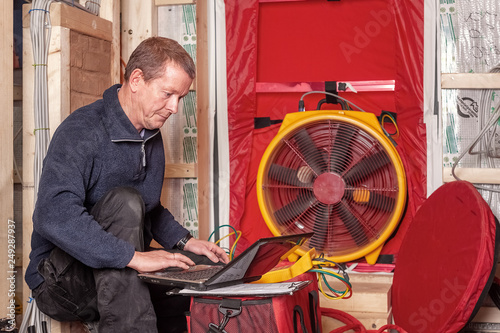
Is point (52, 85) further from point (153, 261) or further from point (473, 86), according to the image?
point (473, 86)

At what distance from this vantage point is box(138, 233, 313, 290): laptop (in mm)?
1901

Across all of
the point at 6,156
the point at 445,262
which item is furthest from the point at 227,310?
the point at 6,156

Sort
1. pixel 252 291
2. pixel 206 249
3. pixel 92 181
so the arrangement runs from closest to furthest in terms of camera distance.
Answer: pixel 252 291, pixel 92 181, pixel 206 249

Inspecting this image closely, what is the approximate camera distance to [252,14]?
3.76 meters

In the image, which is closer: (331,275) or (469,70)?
(331,275)

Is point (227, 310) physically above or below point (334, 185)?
below

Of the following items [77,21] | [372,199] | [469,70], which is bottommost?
[372,199]

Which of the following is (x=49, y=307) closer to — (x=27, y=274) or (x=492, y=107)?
(x=27, y=274)

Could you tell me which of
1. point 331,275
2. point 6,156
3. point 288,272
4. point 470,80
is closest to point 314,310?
point 288,272

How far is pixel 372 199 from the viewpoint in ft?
10.9

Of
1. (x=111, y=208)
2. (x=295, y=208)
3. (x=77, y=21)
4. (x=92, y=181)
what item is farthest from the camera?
(x=295, y=208)

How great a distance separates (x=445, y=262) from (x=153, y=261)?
4.17 feet

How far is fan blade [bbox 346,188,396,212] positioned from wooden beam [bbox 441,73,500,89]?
2.62 ft

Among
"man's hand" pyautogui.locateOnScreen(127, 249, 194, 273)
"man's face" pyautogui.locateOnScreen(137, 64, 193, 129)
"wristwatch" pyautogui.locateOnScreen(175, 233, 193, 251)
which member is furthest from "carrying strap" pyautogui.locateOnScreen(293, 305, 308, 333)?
"man's face" pyautogui.locateOnScreen(137, 64, 193, 129)
